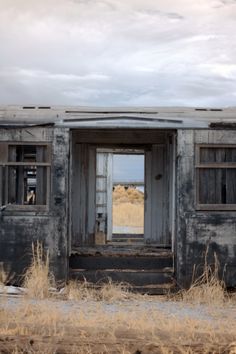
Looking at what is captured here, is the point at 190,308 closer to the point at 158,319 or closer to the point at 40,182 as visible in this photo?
the point at 158,319

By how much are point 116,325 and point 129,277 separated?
3.56 m

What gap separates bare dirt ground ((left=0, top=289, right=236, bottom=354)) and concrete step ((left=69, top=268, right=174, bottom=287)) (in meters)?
0.48

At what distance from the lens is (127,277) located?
11.0 metres

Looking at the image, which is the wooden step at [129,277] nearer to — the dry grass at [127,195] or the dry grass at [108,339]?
the dry grass at [108,339]

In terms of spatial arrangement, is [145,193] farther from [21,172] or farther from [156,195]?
[21,172]

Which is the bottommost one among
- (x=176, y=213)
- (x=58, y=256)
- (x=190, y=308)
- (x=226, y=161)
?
(x=190, y=308)

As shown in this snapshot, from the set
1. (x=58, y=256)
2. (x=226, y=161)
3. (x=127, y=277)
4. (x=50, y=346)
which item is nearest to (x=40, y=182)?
(x=58, y=256)

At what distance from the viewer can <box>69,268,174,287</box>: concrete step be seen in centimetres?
1101

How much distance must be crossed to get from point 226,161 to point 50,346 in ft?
18.4

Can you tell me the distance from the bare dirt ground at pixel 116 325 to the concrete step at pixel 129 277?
0.48 m

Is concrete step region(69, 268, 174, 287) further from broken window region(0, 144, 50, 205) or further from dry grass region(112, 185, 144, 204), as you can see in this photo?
dry grass region(112, 185, 144, 204)

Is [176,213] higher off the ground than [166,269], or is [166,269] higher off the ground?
[176,213]

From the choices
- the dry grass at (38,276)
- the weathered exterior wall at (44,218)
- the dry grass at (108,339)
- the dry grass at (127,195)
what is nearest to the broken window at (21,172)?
the weathered exterior wall at (44,218)

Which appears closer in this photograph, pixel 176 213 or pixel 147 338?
pixel 147 338
